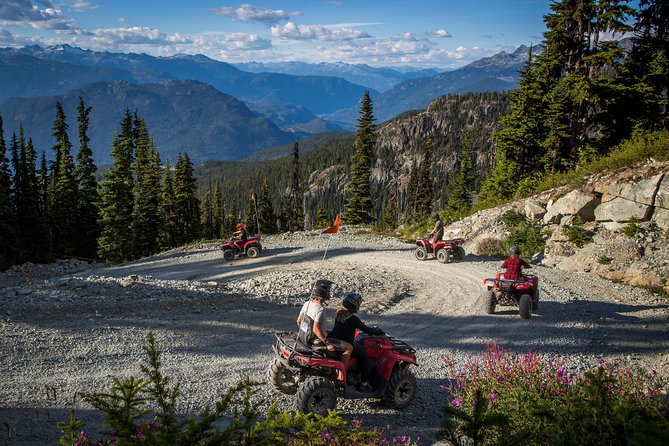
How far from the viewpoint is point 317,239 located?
97.0 feet

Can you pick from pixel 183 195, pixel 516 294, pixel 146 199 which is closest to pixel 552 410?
pixel 516 294

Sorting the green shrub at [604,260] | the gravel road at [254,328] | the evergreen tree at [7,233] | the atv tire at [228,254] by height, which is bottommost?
the evergreen tree at [7,233]

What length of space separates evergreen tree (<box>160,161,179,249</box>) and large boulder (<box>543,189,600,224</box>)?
42.8 m

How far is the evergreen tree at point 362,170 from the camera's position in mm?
48281

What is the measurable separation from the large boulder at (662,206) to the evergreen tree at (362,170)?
100 ft

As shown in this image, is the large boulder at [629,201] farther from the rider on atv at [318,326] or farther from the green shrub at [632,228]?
the rider on atv at [318,326]

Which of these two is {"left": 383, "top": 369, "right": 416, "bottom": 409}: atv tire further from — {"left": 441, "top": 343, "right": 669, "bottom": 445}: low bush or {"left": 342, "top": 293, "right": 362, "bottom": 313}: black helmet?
{"left": 342, "top": 293, "right": 362, "bottom": 313}: black helmet

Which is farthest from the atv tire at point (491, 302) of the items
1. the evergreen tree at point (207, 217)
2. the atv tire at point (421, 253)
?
the evergreen tree at point (207, 217)

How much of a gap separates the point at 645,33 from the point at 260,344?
34406mm

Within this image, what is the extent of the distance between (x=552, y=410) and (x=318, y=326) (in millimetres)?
3819

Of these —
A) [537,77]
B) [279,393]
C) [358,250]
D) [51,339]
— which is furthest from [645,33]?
[51,339]

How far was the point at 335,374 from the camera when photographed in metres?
7.89

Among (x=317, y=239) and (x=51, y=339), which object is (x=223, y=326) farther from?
(x=317, y=239)

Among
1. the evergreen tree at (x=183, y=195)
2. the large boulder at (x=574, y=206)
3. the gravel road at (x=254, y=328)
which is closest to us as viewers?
the gravel road at (x=254, y=328)
